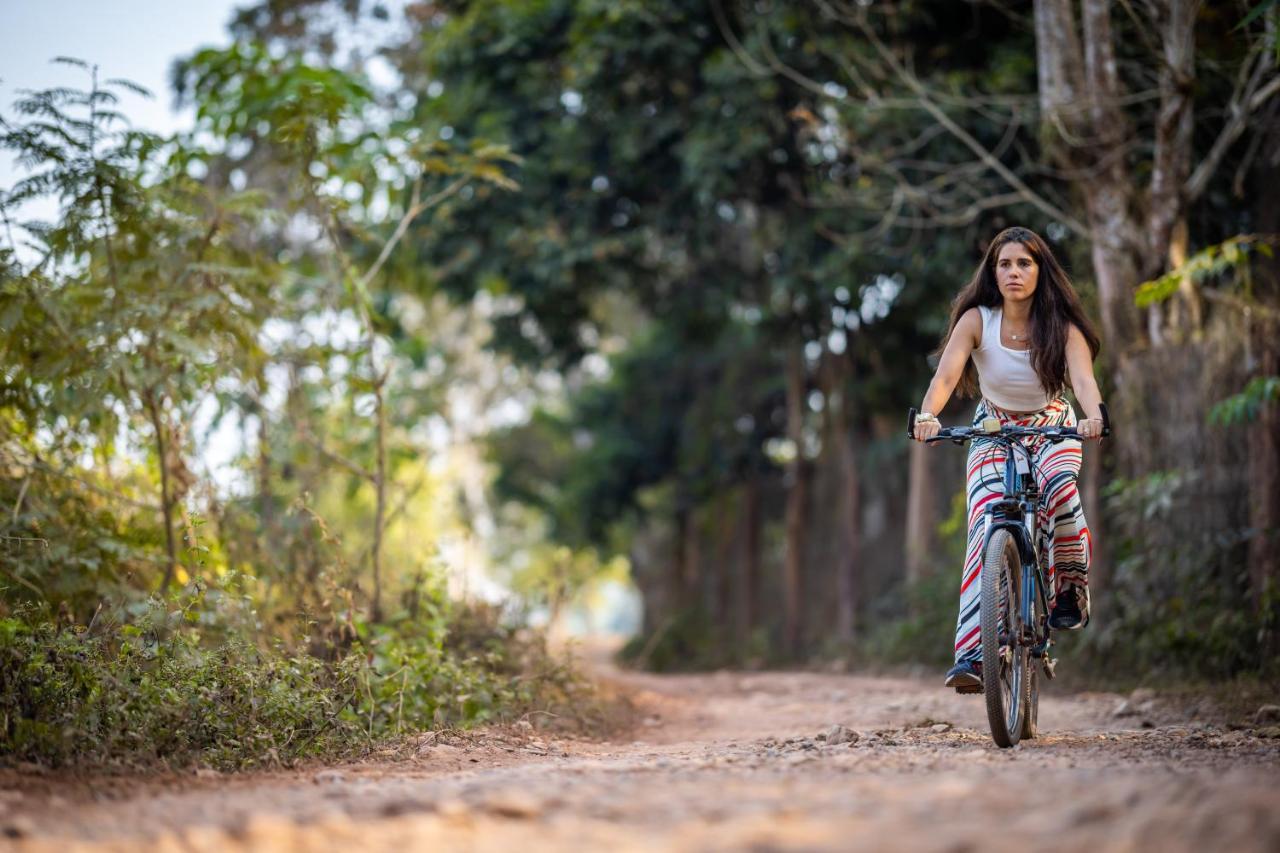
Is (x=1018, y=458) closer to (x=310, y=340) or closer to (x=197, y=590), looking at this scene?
(x=197, y=590)

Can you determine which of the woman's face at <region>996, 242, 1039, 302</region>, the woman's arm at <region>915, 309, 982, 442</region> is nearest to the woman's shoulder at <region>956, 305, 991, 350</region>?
the woman's arm at <region>915, 309, 982, 442</region>

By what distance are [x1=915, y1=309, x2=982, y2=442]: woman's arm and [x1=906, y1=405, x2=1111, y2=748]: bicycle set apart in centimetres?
18

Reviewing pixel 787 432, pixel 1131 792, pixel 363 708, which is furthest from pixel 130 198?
pixel 787 432

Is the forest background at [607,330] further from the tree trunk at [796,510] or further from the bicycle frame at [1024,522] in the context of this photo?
the bicycle frame at [1024,522]

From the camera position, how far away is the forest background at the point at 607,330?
6945mm

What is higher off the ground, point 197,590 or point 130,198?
point 130,198

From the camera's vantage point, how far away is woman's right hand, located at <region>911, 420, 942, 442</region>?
547 cm

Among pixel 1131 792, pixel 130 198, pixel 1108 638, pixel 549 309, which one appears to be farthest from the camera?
pixel 549 309

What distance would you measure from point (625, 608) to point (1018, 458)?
296 feet

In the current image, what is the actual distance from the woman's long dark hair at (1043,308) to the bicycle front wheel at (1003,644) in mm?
814

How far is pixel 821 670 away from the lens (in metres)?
15.1

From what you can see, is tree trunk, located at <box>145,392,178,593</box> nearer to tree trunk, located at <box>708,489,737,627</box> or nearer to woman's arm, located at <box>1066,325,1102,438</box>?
woman's arm, located at <box>1066,325,1102,438</box>

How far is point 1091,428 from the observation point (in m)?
5.27

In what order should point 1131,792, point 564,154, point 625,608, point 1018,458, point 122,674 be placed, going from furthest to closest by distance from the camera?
1. point 625,608
2. point 564,154
3. point 1018,458
4. point 122,674
5. point 1131,792
